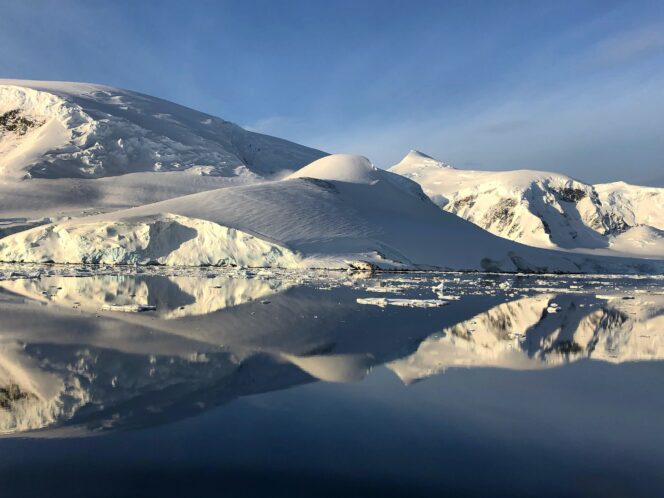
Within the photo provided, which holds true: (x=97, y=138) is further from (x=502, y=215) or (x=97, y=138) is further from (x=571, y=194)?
(x=571, y=194)

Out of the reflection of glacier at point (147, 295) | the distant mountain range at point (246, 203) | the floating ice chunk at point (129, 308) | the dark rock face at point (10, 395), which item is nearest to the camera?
the dark rock face at point (10, 395)

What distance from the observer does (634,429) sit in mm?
5270

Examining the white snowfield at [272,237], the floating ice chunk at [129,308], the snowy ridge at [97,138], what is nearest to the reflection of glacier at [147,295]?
the floating ice chunk at [129,308]

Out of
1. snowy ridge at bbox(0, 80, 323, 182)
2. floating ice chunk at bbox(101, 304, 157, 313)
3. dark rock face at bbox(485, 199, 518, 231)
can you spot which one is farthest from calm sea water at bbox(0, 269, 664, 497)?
dark rock face at bbox(485, 199, 518, 231)

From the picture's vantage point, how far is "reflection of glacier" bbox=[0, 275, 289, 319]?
14332mm

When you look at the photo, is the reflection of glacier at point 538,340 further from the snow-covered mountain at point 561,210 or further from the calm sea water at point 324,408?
the snow-covered mountain at point 561,210

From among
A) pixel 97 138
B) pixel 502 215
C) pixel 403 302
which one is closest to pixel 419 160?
pixel 502 215

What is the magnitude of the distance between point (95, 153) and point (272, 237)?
4876 centimetres

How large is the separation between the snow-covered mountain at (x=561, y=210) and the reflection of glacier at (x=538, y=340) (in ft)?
287

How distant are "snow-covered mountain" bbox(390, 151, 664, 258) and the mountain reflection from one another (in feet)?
295

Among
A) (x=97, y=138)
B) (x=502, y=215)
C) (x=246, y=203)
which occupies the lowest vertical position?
(x=246, y=203)

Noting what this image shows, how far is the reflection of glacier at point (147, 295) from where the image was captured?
14332mm

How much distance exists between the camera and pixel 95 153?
243 ft

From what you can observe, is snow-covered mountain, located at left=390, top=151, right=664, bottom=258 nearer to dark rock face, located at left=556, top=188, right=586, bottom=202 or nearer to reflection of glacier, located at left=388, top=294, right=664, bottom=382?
dark rock face, located at left=556, top=188, right=586, bottom=202
